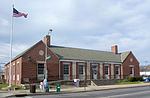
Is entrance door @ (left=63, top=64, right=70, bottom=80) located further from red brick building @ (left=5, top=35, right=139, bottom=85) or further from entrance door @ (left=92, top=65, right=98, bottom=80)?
entrance door @ (left=92, top=65, right=98, bottom=80)

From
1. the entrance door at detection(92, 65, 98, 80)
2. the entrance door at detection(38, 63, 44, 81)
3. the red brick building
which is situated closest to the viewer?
the red brick building

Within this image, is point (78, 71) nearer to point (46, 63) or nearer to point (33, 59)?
point (46, 63)

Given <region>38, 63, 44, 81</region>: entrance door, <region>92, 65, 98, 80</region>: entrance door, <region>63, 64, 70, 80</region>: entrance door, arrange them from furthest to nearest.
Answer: <region>92, 65, 98, 80</region>: entrance door, <region>63, 64, 70, 80</region>: entrance door, <region>38, 63, 44, 81</region>: entrance door

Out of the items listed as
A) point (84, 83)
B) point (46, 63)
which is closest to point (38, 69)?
point (46, 63)


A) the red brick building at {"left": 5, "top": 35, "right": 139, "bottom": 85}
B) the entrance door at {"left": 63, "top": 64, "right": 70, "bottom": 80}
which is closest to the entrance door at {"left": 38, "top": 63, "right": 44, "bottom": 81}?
the red brick building at {"left": 5, "top": 35, "right": 139, "bottom": 85}

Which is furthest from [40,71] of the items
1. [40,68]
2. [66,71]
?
[66,71]

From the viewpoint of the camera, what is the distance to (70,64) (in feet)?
112

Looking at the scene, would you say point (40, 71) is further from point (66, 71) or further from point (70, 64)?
point (70, 64)

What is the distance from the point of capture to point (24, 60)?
1150 inches

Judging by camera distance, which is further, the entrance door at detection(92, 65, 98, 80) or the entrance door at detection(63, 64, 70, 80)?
the entrance door at detection(92, 65, 98, 80)

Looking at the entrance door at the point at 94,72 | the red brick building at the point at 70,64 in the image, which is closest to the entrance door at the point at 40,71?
the red brick building at the point at 70,64

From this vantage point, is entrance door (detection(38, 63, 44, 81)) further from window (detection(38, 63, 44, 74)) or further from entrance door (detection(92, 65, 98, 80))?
entrance door (detection(92, 65, 98, 80))

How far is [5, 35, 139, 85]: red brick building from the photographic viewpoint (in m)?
29.7

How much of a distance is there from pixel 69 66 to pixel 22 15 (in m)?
13.1
